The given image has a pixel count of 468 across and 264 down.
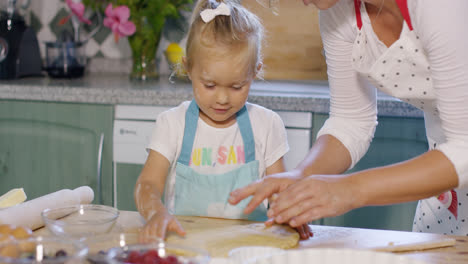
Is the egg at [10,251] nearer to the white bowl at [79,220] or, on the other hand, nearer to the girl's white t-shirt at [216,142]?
the white bowl at [79,220]

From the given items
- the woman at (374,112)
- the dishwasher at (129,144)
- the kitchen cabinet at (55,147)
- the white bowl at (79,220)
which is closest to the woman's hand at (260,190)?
the woman at (374,112)

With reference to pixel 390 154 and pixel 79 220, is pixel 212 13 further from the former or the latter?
pixel 390 154

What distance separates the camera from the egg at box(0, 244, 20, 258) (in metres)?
0.67

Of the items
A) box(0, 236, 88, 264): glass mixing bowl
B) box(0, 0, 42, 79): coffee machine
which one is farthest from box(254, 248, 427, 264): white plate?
box(0, 0, 42, 79): coffee machine

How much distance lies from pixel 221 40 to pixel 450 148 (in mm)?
580

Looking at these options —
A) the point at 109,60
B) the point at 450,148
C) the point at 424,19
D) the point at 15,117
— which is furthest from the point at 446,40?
the point at 109,60

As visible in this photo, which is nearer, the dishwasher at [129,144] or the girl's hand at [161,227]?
the girl's hand at [161,227]

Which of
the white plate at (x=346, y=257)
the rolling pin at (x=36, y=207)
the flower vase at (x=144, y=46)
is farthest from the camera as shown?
the flower vase at (x=144, y=46)

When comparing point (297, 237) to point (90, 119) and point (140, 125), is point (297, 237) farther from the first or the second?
point (90, 119)

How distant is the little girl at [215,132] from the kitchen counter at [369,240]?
18 cm

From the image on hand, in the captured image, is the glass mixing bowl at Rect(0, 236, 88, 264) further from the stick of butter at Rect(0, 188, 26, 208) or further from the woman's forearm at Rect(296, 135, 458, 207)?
the woman's forearm at Rect(296, 135, 458, 207)

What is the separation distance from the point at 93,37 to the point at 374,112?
177 centimetres

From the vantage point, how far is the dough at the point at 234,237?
0.98 metres

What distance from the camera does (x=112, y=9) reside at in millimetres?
2477
